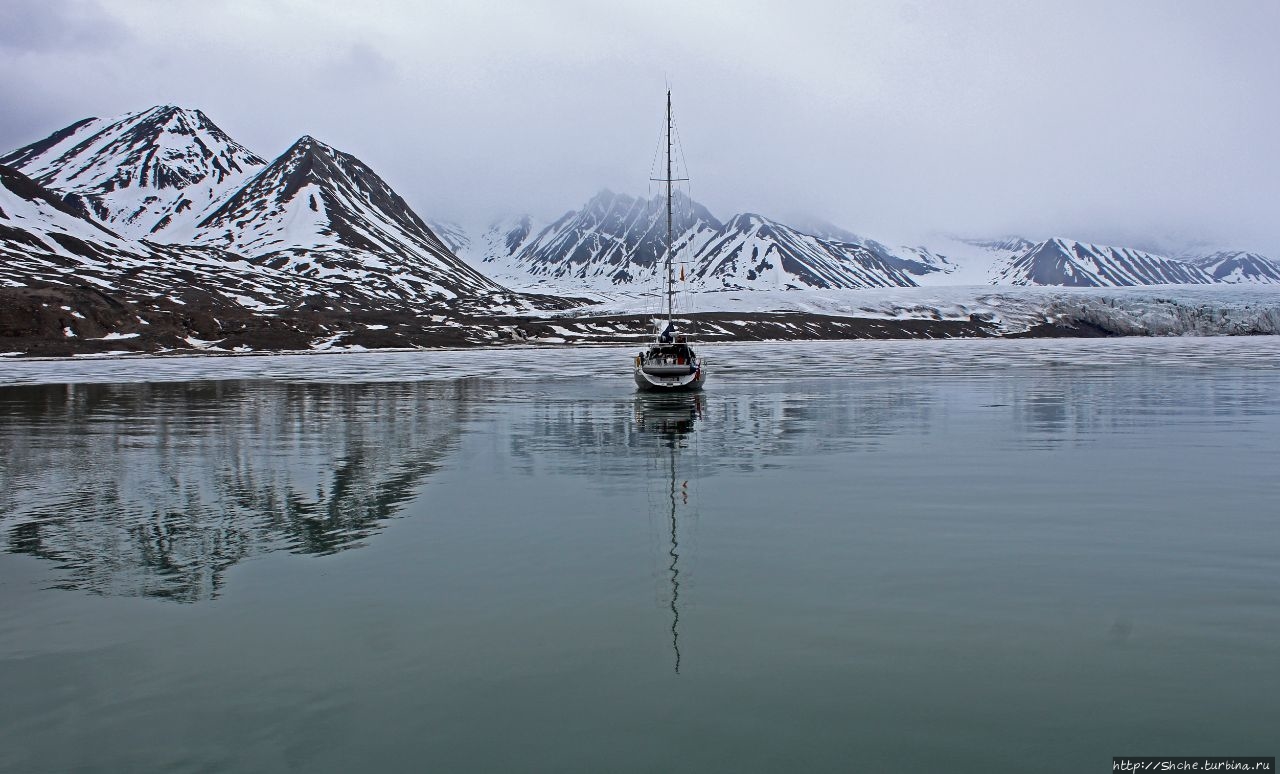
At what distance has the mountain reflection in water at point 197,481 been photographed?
15641 mm

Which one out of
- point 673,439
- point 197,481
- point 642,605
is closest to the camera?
point 642,605

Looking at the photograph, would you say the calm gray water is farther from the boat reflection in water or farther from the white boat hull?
the white boat hull

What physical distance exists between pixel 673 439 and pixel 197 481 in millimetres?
13656

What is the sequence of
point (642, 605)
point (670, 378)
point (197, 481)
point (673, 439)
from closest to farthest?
point (642, 605) < point (197, 481) < point (673, 439) < point (670, 378)

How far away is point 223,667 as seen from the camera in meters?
10.4

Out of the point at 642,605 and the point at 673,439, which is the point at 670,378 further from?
the point at 642,605

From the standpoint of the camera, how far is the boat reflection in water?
13584 millimetres

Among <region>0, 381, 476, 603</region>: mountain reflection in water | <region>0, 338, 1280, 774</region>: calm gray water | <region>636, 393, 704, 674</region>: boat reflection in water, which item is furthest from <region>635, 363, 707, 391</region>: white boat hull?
<region>0, 338, 1280, 774</region>: calm gray water

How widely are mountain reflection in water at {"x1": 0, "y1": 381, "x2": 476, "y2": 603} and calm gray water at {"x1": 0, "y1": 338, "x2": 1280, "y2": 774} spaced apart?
141 millimetres

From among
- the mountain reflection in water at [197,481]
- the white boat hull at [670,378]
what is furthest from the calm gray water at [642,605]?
the white boat hull at [670,378]

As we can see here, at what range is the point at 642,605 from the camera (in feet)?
40.9

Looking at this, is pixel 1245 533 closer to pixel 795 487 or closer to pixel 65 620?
pixel 795 487

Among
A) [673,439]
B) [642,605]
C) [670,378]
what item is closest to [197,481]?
[673,439]

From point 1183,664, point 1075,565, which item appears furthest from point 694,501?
point 1183,664
